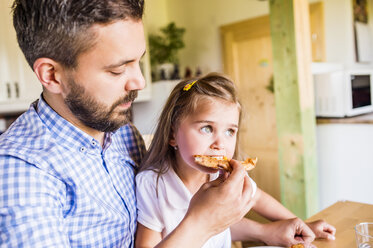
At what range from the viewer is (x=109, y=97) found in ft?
3.10

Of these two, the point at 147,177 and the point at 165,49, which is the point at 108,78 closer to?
the point at 147,177

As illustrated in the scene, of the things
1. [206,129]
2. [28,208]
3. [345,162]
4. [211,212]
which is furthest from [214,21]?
[28,208]

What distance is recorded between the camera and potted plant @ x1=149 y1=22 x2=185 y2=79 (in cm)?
419

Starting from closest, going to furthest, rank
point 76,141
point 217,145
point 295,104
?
point 76,141 < point 217,145 < point 295,104

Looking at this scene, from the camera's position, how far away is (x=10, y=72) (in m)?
2.98

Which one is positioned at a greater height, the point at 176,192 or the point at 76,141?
the point at 76,141

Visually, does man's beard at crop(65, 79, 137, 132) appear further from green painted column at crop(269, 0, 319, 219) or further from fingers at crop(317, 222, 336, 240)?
green painted column at crop(269, 0, 319, 219)

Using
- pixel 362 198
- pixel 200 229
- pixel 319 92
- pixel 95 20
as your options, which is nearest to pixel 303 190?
pixel 362 198

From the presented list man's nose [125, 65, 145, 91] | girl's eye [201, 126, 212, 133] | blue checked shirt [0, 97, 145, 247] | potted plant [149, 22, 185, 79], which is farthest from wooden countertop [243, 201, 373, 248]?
potted plant [149, 22, 185, 79]

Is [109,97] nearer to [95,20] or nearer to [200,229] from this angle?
[95,20]

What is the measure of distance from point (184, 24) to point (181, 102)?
3.69 m

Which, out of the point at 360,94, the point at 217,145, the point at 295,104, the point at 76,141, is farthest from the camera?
the point at 360,94

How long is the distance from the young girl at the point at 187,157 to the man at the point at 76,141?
0.14m

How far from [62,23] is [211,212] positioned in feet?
2.04
